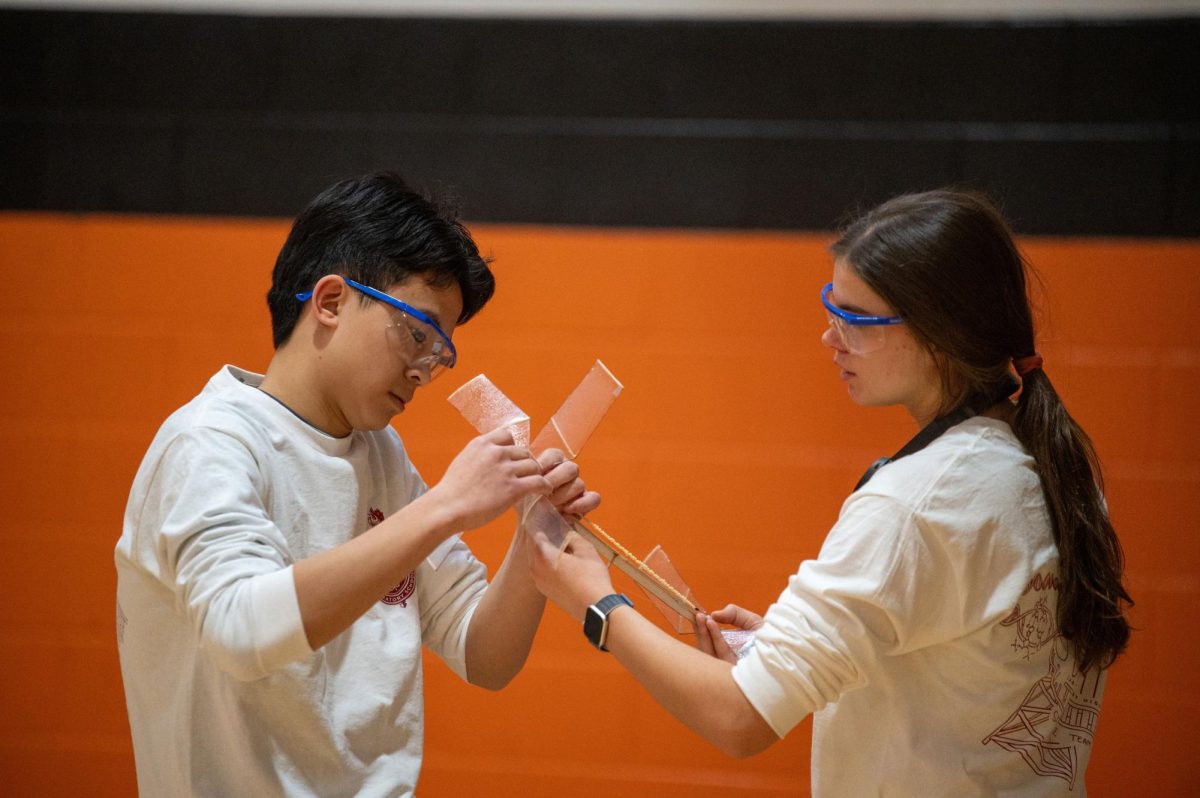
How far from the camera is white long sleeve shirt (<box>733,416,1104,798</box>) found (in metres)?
1.30

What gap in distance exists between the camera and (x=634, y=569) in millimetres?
1580

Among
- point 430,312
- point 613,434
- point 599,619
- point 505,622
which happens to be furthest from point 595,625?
point 613,434

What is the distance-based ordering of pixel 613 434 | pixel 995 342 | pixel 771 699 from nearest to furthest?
1. pixel 771 699
2. pixel 995 342
3. pixel 613 434

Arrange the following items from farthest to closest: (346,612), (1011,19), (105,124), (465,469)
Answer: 1. (105,124)
2. (1011,19)
3. (465,469)
4. (346,612)

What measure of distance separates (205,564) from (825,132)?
2188 mm

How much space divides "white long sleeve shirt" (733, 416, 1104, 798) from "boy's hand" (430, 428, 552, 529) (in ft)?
1.22

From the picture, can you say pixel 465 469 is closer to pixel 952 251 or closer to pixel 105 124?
pixel 952 251

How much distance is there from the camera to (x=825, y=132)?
9.49ft

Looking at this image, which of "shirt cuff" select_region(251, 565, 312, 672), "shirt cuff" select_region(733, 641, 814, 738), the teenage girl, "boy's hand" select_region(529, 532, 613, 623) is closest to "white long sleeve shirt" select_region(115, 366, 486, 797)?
"shirt cuff" select_region(251, 565, 312, 672)

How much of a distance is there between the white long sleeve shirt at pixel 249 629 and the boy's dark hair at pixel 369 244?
17 cm

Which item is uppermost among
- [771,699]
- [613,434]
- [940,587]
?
[940,587]

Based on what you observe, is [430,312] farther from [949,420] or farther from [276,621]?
[949,420]

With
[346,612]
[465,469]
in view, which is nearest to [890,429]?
[465,469]

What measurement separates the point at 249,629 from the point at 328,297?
20.1 inches
